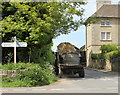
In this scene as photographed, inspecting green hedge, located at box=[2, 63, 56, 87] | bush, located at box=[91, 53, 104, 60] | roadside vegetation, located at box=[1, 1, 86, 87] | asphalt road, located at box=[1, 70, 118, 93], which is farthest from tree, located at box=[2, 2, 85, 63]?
bush, located at box=[91, 53, 104, 60]

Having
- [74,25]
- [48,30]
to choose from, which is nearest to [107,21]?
[74,25]

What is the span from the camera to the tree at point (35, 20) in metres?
16.0

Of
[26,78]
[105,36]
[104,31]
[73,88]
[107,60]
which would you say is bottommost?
[73,88]

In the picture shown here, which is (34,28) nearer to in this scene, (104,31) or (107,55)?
(107,55)

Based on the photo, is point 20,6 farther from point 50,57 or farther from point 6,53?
point 50,57

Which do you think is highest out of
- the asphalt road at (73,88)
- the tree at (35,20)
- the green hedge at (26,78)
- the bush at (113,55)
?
the tree at (35,20)

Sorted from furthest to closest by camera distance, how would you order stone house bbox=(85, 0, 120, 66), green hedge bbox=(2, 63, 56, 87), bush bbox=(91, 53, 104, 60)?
stone house bbox=(85, 0, 120, 66) < bush bbox=(91, 53, 104, 60) < green hedge bbox=(2, 63, 56, 87)

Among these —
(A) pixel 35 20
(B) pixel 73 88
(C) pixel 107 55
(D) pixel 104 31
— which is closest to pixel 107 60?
(C) pixel 107 55

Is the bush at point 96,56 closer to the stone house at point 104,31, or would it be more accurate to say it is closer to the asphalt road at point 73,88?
the stone house at point 104,31

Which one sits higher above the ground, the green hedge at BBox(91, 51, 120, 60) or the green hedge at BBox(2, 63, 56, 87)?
the green hedge at BBox(91, 51, 120, 60)

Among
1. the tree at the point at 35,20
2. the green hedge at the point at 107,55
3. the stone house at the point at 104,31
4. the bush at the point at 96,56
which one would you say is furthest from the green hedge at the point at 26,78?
the stone house at the point at 104,31

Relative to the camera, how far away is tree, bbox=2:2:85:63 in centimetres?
1602

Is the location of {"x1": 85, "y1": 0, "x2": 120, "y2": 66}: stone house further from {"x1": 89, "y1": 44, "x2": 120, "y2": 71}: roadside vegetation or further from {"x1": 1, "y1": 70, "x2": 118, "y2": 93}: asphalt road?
{"x1": 1, "y1": 70, "x2": 118, "y2": 93}: asphalt road

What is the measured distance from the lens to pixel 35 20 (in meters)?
16.1
